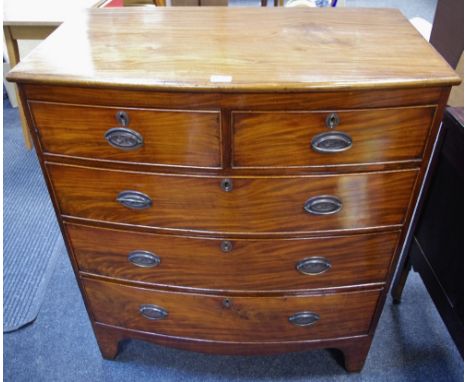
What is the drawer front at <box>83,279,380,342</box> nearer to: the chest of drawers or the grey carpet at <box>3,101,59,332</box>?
the chest of drawers

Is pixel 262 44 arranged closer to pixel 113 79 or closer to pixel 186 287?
pixel 113 79

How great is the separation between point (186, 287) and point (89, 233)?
0.28m

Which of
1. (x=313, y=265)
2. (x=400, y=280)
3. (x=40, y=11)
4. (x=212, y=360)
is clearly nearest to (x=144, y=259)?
(x=313, y=265)

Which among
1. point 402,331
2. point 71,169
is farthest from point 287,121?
point 402,331

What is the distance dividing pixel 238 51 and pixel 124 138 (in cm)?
29

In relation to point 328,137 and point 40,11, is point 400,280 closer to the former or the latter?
point 328,137

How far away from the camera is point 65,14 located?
5.92ft

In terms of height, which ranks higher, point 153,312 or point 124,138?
point 124,138

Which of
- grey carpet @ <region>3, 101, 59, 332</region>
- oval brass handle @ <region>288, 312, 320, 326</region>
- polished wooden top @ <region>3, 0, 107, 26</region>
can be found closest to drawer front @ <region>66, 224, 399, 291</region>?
oval brass handle @ <region>288, 312, 320, 326</region>

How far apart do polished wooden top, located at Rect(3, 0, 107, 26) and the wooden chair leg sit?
1593 mm

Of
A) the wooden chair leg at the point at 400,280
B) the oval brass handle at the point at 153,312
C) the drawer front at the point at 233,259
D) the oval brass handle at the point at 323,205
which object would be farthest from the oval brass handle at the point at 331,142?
the wooden chair leg at the point at 400,280

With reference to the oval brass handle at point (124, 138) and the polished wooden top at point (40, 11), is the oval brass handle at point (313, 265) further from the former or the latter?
the polished wooden top at point (40, 11)

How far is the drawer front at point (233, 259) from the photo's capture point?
99cm

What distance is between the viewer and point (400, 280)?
1472 mm
